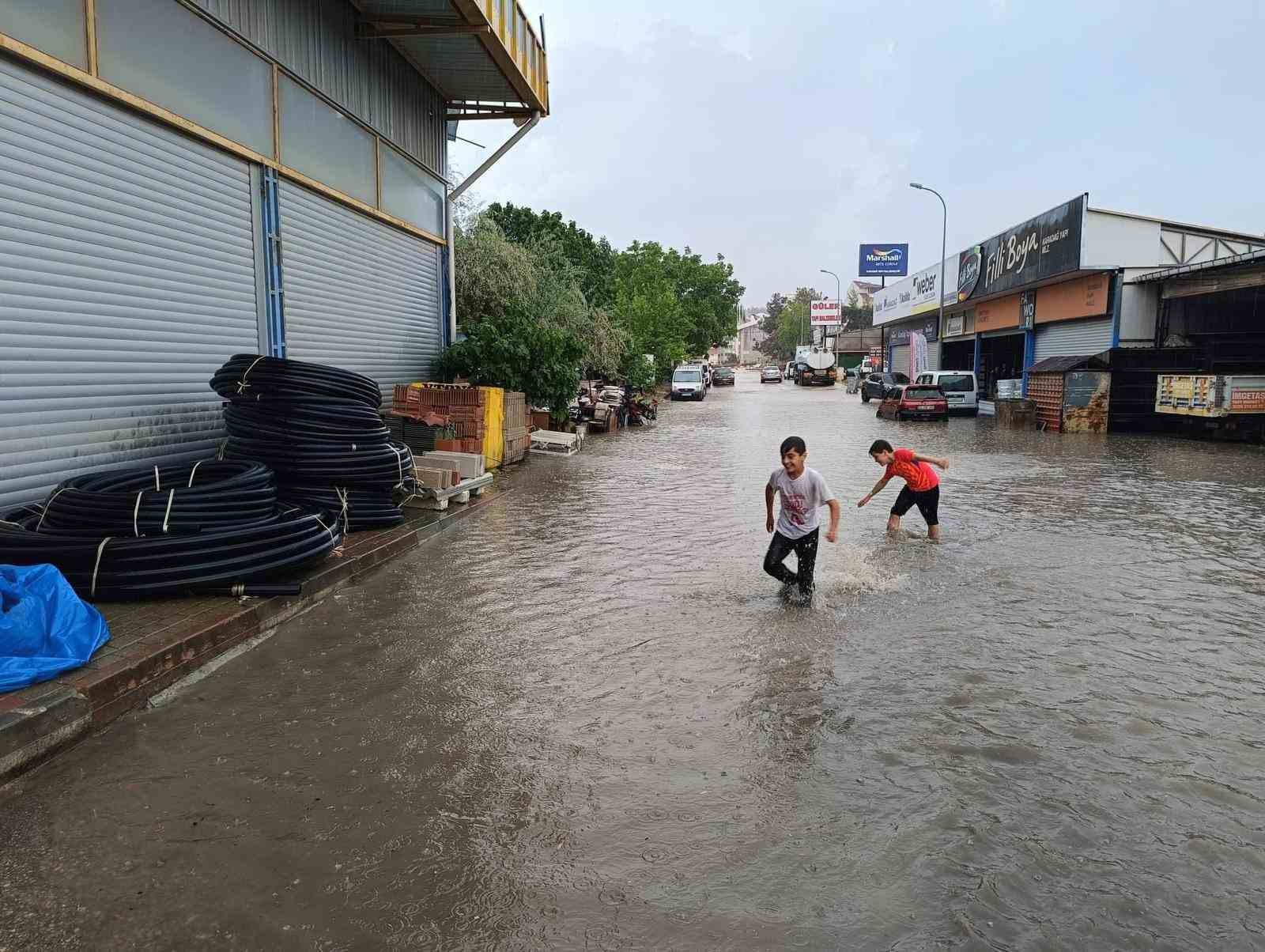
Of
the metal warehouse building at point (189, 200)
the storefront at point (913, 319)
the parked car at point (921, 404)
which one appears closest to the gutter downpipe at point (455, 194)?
the metal warehouse building at point (189, 200)

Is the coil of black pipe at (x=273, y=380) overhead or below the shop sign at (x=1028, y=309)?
below

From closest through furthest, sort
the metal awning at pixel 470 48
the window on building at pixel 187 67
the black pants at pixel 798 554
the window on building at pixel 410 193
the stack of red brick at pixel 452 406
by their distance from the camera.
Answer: the black pants at pixel 798 554 → the window on building at pixel 187 67 → the metal awning at pixel 470 48 → the stack of red brick at pixel 452 406 → the window on building at pixel 410 193

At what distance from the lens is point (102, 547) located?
554 centimetres

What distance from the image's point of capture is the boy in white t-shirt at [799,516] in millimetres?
6748

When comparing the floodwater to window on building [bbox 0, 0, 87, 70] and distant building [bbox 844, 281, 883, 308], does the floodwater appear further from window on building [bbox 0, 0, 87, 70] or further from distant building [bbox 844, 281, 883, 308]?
distant building [bbox 844, 281, 883, 308]

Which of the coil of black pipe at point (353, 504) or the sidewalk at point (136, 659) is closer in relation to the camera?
the sidewalk at point (136, 659)

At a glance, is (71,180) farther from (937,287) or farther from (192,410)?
(937,287)

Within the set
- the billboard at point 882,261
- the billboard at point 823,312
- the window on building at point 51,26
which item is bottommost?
the window on building at point 51,26

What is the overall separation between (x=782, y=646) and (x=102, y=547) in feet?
14.6

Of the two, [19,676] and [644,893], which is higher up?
[19,676]

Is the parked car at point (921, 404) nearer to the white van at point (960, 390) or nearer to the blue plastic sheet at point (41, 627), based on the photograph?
the white van at point (960, 390)

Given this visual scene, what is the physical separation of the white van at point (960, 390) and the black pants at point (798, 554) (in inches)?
1041

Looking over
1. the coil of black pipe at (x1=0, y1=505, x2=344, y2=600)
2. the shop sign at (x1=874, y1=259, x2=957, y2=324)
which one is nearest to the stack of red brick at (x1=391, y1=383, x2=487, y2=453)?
the coil of black pipe at (x1=0, y1=505, x2=344, y2=600)

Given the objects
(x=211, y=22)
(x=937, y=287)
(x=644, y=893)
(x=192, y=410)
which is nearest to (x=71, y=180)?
(x=192, y=410)
